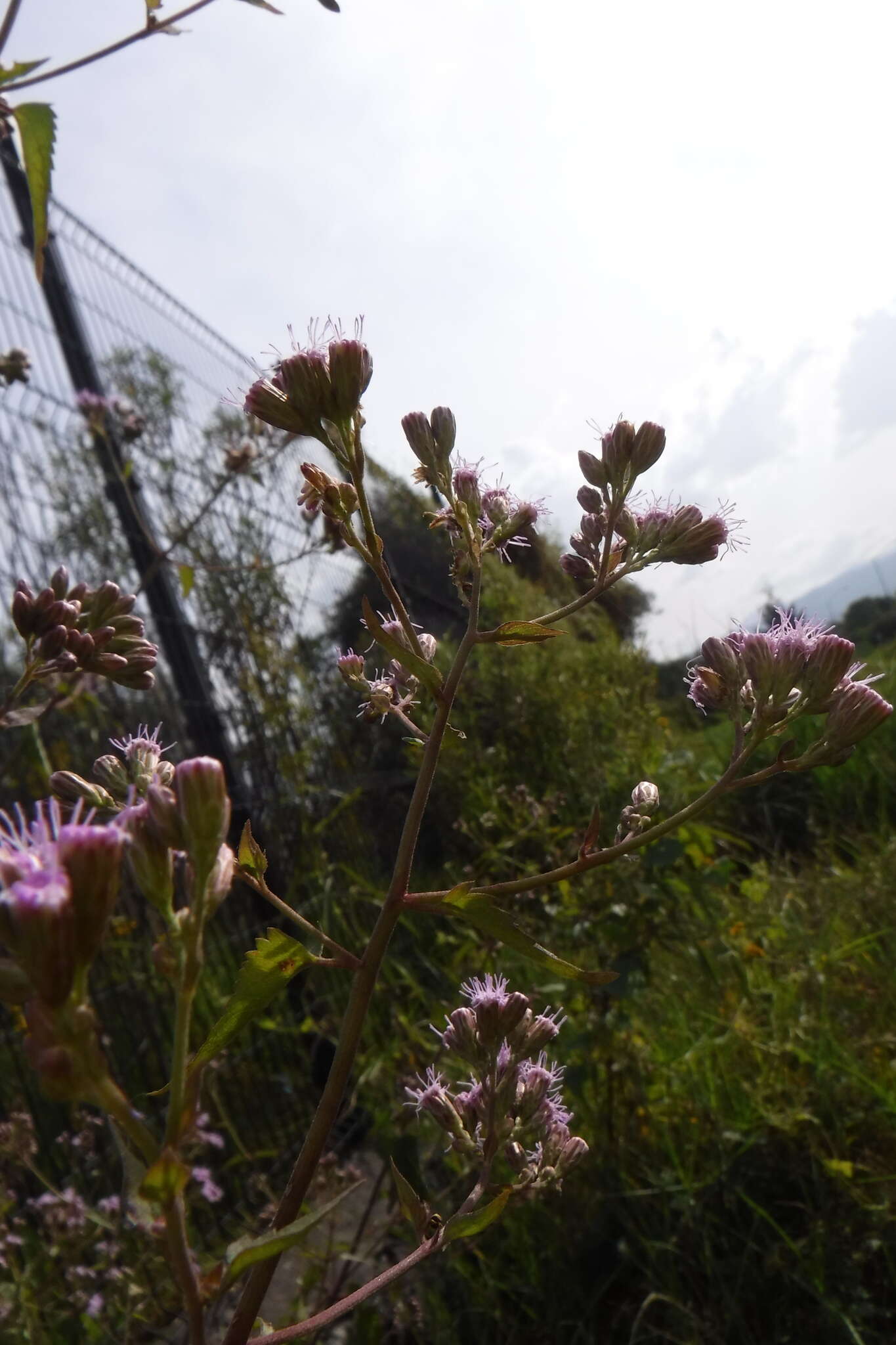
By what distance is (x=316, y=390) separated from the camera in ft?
3.14

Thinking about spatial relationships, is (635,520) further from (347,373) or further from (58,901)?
(58,901)

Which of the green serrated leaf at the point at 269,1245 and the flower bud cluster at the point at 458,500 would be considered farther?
the flower bud cluster at the point at 458,500

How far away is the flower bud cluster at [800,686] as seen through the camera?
0.96 m

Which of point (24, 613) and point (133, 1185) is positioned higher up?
point (24, 613)

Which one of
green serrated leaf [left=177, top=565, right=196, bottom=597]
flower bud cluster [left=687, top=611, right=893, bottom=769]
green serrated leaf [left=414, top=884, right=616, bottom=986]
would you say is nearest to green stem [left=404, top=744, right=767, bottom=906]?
green serrated leaf [left=414, top=884, right=616, bottom=986]

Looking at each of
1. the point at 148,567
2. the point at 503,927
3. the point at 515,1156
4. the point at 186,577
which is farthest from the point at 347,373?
the point at 148,567

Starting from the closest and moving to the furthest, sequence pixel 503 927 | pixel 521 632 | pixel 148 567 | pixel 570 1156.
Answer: pixel 503 927 < pixel 521 632 < pixel 570 1156 < pixel 148 567

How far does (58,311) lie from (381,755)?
104 inches

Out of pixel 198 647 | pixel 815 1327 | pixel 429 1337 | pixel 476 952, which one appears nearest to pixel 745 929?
pixel 476 952

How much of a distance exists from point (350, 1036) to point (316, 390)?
1.97 ft

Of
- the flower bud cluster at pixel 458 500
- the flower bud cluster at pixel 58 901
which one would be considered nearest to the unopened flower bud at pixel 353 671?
the flower bud cluster at pixel 458 500

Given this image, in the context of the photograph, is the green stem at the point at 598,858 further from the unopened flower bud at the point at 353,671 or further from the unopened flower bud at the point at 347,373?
the unopened flower bud at the point at 347,373

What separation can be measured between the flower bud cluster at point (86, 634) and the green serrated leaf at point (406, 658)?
0.39 meters

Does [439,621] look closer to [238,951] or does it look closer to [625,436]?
[238,951]
